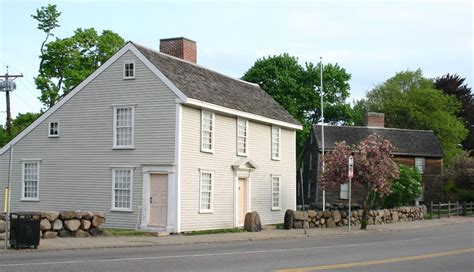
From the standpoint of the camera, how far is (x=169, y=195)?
25781 mm

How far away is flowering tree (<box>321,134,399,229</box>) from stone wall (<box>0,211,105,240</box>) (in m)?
11.5

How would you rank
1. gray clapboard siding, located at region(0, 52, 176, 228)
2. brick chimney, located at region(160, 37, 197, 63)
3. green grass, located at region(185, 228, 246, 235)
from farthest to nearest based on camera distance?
brick chimney, located at region(160, 37, 197, 63) → gray clapboard siding, located at region(0, 52, 176, 228) → green grass, located at region(185, 228, 246, 235)

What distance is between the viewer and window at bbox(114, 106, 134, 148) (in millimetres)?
27422

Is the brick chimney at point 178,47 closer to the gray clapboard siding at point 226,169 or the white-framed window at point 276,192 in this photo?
the gray clapboard siding at point 226,169

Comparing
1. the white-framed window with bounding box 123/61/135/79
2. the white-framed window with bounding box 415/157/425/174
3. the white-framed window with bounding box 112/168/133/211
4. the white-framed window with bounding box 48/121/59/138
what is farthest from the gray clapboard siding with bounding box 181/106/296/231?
the white-framed window with bounding box 415/157/425/174

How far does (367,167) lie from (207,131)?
23.9 feet

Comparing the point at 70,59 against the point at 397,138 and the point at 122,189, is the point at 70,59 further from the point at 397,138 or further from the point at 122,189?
the point at 397,138

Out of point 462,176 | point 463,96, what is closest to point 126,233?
point 462,176

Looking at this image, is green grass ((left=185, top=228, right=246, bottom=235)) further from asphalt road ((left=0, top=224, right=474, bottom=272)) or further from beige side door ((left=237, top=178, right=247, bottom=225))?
asphalt road ((left=0, top=224, right=474, bottom=272))

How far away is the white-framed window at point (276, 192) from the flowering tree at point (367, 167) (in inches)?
179

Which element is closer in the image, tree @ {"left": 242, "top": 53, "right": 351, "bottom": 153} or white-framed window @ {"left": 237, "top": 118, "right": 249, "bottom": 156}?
white-framed window @ {"left": 237, "top": 118, "right": 249, "bottom": 156}

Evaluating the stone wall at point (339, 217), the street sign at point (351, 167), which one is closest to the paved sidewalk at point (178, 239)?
the stone wall at point (339, 217)

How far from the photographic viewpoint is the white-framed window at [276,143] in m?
34.0

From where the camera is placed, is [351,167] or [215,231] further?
[351,167]
